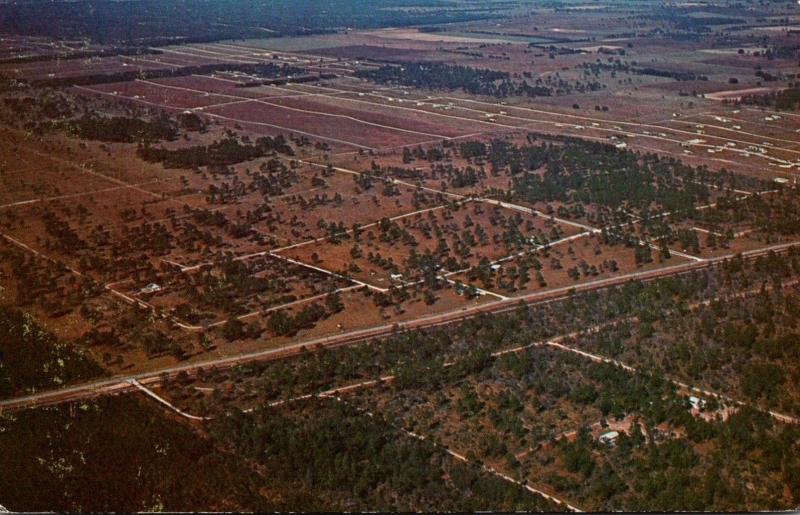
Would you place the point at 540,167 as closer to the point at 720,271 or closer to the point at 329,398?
the point at 720,271

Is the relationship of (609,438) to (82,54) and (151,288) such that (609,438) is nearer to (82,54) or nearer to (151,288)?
(151,288)

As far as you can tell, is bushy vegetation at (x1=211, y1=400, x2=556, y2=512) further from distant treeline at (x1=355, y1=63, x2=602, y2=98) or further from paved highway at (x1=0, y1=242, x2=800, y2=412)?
distant treeline at (x1=355, y1=63, x2=602, y2=98)

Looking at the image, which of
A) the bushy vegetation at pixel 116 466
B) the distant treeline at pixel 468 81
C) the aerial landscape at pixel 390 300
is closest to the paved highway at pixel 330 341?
the aerial landscape at pixel 390 300

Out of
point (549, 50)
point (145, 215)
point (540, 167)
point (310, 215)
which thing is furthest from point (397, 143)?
point (549, 50)

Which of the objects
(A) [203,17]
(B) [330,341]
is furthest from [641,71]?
(B) [330,341]

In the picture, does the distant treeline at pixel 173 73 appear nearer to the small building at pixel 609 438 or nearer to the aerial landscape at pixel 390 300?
the aerial landscape at pixel 390 300
